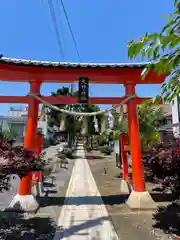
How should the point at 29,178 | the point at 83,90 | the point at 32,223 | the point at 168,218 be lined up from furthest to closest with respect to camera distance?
the point at 83,90
the point at 29,178
the point at 168,218
the point at 32,223

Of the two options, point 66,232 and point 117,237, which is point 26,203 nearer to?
point 66,232

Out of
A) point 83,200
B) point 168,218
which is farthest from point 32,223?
point 168,218

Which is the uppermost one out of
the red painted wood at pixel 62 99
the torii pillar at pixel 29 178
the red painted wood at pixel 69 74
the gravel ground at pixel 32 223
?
the red painted wood at pixel 69 74

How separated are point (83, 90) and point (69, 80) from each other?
0.63m

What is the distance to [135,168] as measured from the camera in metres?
6.12

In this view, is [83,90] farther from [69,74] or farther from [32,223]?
[32,223]

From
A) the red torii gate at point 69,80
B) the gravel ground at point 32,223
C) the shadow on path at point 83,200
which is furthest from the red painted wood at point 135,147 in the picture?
the gravel ground at point 32,223

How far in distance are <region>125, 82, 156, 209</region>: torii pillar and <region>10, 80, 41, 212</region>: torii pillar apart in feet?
9.11

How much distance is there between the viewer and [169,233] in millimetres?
4262

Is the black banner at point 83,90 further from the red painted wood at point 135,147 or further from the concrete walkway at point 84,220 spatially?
the concrete walkway at point 84,220

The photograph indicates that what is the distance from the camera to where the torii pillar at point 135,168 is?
230 inches

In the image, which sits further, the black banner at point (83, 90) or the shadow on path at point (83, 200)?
the shadow on path at point (83, 200)

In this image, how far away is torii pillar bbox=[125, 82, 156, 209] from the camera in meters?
5.83

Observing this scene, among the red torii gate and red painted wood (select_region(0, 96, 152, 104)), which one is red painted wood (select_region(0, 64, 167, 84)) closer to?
the red torii gate
